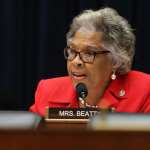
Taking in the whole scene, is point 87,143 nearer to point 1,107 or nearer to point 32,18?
point 1,107

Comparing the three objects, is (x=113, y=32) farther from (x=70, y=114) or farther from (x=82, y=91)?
(x=70, y=114)

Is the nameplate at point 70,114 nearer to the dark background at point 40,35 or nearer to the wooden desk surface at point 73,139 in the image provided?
the wooden desk surface at point 73,139

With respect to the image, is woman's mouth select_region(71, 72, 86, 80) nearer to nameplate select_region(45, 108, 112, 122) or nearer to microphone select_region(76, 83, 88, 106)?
microphone select_region(76, 83, 88, 106)

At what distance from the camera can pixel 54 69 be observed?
113 inches

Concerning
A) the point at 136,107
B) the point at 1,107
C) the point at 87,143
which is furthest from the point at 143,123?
the point at 1,107

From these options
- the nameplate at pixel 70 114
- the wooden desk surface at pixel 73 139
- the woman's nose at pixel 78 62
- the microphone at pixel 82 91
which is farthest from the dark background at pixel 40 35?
the wooden desk surface at pixel 73 139

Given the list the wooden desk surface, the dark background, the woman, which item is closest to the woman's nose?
the woman

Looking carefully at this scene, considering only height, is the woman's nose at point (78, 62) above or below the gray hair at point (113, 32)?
below

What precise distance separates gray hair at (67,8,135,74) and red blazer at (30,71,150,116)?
0.06 metres

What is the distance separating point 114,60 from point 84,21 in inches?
8.6

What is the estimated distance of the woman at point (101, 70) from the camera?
2.06 metres

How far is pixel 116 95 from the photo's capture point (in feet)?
6.89

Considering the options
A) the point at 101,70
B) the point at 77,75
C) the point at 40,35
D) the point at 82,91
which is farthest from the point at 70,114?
the point at 40,35

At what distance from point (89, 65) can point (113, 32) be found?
18 centimetres
